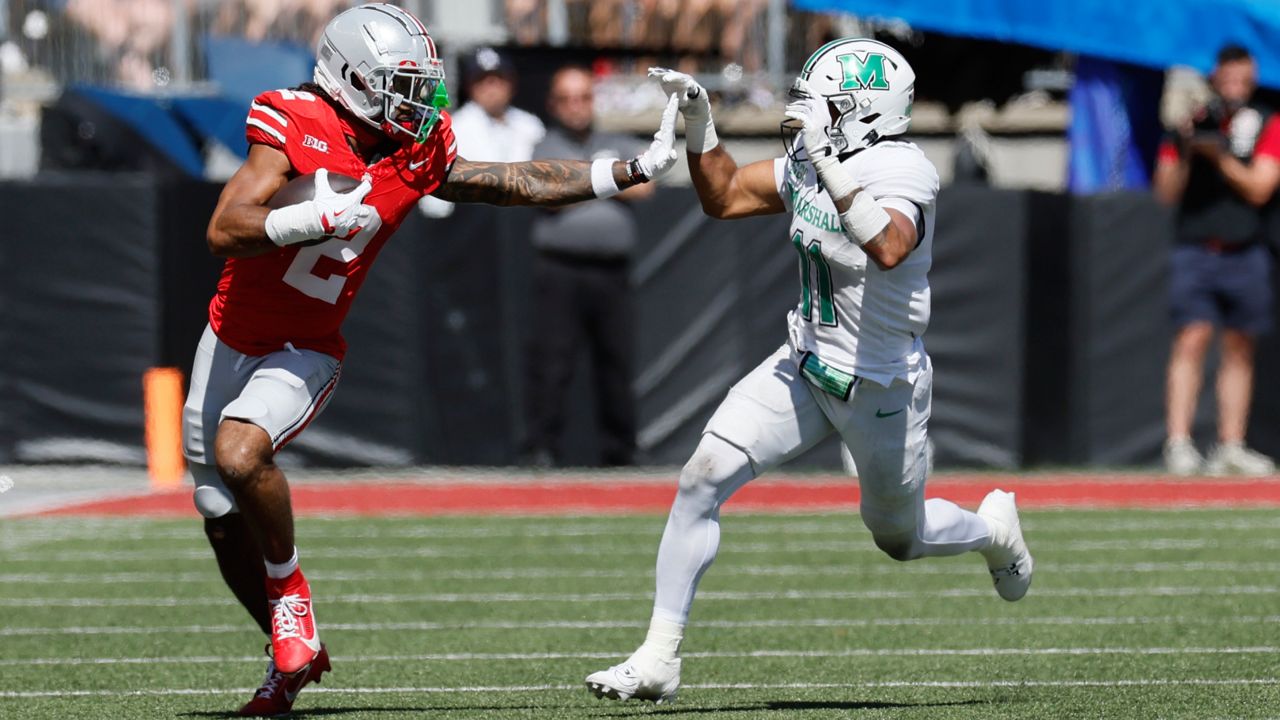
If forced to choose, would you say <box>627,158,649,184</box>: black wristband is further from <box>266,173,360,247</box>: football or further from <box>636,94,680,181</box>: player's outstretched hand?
<box>266,173,360,247</box>: football

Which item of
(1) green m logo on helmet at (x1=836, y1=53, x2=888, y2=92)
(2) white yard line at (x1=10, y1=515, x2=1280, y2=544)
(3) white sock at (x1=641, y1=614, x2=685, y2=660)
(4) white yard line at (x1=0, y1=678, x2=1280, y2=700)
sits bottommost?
(2) white yard line at (x1=10, y1=515, x2=1280, y2=544)

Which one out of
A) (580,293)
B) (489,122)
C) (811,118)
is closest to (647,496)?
(580,293)

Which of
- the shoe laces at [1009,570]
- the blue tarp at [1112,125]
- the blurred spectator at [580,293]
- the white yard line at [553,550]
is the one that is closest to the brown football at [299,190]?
the shoe laces at [1009,570]

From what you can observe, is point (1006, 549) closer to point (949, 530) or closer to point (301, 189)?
point (949, 530)

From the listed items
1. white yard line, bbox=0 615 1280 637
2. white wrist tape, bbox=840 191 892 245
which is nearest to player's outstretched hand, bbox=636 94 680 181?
white wrist tape, bbox=840 191 892 245

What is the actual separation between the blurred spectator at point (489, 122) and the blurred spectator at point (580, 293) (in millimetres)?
223

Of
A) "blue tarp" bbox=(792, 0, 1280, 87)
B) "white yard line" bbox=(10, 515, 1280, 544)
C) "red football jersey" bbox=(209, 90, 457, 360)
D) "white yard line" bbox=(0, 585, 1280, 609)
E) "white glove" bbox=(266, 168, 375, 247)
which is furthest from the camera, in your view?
"blue tarp" bbox=(792, 0, 1280, 87)

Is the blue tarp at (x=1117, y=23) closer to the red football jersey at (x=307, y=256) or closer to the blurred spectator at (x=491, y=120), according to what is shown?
the blurred spectator at (x=491, y=120)

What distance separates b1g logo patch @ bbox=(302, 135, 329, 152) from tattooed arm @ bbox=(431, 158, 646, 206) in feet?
1.50

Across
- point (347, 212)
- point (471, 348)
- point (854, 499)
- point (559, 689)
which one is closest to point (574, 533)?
point (854, 499)

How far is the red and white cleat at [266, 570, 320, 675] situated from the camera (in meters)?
5.33

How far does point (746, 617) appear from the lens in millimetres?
7215

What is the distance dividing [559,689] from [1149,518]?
4.78 metres

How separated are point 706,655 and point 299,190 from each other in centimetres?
204
